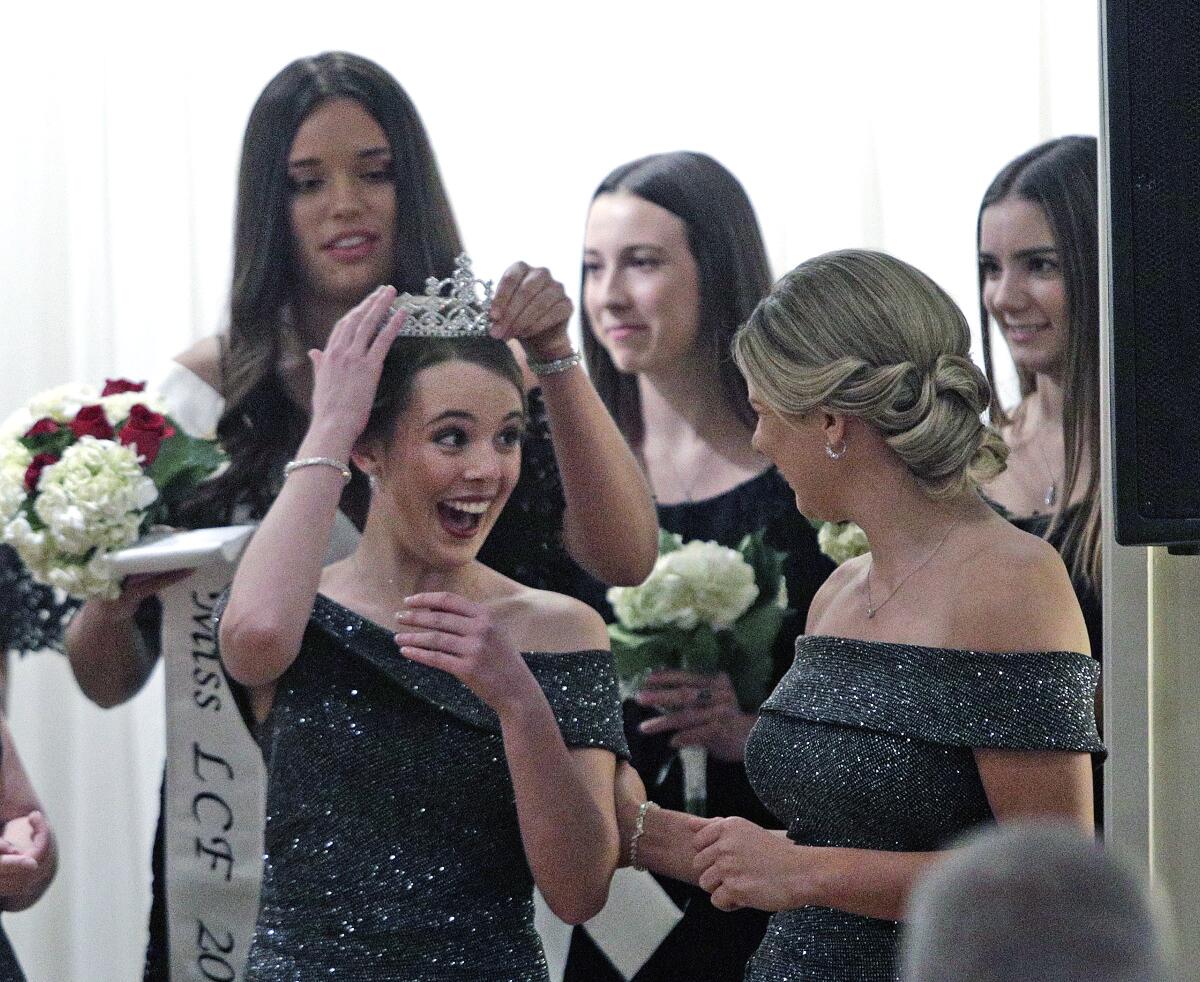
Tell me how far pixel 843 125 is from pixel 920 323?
1.71m

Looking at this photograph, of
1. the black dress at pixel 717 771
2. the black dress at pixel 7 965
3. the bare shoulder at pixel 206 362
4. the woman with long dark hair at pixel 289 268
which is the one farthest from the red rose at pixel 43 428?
the black dress at pixel 717 771

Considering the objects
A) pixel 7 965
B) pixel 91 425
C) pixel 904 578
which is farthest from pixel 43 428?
pixel 904 578

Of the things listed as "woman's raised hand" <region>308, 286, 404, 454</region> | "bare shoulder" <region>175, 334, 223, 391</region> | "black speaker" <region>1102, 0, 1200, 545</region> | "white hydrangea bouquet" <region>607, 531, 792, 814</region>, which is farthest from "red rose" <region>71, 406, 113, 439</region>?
"black speaker" <region>1102, 0, 1200, 545</region>

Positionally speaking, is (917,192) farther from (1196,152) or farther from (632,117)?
(1196,152)

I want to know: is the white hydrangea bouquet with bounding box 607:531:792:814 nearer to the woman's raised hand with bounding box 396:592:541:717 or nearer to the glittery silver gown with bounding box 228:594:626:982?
the glittery silver gown with bounding box 228:594:626:982

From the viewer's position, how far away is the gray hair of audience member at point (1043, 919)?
2.06 feet

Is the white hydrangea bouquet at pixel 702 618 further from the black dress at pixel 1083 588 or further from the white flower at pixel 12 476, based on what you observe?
the white flower at pixel 12 476

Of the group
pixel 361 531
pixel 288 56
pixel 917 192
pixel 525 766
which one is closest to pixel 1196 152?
pixel 525 766

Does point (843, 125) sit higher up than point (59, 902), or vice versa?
point (843, 125)

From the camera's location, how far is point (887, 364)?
1812 millimetres

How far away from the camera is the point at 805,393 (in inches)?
71.5

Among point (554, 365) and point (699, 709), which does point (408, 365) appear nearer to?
point (554, 365)

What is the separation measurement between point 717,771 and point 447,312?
0.93 metres

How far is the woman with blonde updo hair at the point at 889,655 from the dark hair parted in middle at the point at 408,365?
15.9 inches
